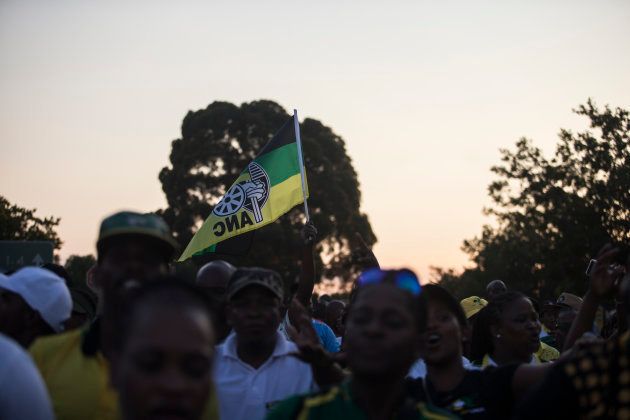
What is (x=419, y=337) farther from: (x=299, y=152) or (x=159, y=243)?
(x=299, y=152)

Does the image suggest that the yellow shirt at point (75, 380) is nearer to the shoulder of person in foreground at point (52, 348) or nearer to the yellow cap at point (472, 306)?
the shoulder of person in foreground at point (52, 348)

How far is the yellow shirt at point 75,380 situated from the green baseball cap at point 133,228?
19.6 inches

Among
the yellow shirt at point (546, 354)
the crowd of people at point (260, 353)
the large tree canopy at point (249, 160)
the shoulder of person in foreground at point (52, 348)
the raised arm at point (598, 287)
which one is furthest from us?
the large tree canopy at point (249, 160)

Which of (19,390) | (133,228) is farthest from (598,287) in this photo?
(19,390)

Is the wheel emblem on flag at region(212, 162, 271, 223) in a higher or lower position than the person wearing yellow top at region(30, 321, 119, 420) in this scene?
higher

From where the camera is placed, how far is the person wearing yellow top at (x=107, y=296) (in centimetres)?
376

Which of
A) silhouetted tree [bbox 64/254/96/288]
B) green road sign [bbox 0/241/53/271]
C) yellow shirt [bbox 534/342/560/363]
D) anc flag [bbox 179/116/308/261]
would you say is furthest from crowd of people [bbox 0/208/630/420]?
silhouetted tree [bbox 64/254/96/288]

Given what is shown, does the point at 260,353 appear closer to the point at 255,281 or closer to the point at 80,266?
the point at 255,281

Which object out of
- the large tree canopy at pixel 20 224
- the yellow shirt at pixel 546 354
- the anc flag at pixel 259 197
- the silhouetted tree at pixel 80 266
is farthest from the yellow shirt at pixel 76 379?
the silhouetted tree at pixel 80 266

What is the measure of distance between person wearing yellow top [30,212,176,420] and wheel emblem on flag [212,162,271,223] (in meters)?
6.67

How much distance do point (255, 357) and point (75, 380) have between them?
4.17 ft

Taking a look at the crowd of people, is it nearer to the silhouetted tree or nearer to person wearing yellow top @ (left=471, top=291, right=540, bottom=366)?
person wearing yellow top @ (left=471, top=291, right=540, bottom=366)

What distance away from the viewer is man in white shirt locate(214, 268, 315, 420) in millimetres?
4707

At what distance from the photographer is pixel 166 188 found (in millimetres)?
45688
